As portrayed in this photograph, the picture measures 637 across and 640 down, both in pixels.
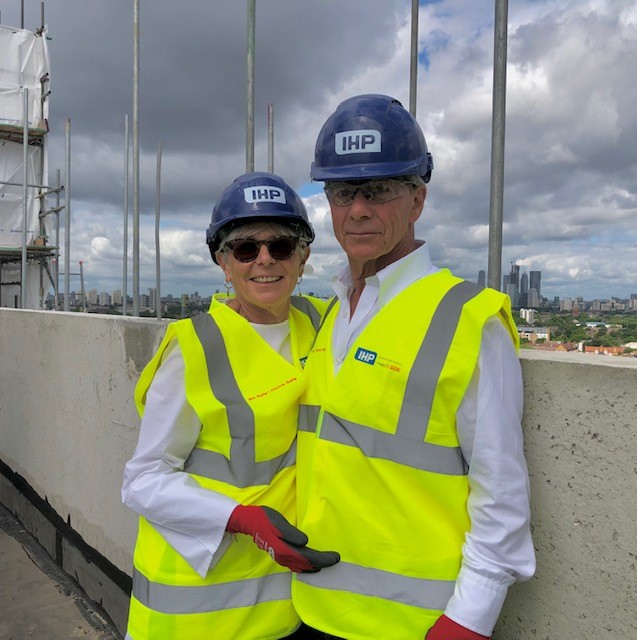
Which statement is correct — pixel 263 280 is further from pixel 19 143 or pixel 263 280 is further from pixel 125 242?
pixel 19 143

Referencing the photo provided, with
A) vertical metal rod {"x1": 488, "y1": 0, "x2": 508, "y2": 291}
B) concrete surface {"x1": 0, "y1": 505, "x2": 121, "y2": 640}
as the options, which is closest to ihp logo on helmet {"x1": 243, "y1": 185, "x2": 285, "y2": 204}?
vertical metal rod {"x1": 488, "y1": 0, "x2": 508, "y2": 291}

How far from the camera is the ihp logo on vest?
64.8 inches

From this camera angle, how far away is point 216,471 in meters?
1.98

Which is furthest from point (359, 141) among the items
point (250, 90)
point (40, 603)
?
point (40, 603)

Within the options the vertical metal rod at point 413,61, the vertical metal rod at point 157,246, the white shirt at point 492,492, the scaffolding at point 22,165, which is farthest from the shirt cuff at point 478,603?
the scaffolding at point 22,165

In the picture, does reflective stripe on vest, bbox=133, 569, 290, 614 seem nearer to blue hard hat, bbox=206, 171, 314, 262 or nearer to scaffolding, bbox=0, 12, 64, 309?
blue hard hat, bbox=206, 171, 314, 262

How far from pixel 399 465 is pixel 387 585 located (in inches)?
14.0

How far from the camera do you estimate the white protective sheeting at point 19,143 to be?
17.8 meters

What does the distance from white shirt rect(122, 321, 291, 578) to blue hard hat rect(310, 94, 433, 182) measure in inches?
33.0

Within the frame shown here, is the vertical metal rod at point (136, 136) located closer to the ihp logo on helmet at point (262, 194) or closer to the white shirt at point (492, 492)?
the ihp logo on helmet at point (262, 194)

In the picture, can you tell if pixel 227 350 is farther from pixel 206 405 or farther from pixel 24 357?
pixel 24 357

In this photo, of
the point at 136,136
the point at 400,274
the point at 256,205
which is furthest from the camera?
the point at 136,136

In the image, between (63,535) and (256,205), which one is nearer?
(256,205)

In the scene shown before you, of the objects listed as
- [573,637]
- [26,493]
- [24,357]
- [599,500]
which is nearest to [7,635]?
[26,493]
